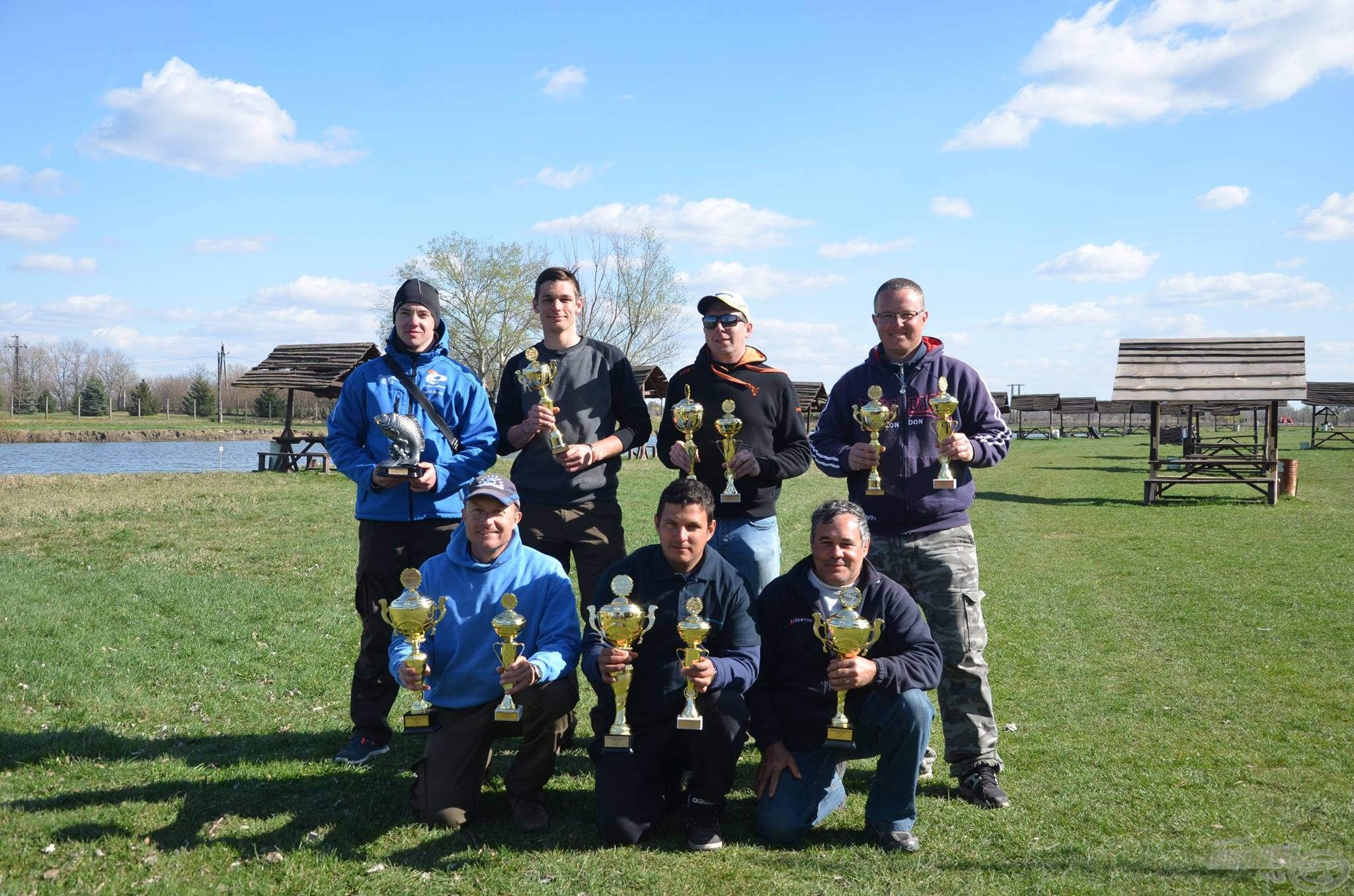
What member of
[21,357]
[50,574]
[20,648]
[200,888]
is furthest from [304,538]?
[21,357]

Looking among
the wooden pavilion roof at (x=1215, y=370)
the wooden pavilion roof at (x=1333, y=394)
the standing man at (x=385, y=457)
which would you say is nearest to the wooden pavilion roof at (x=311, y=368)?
the wooden pavilion roof at (x=1215, y=370)

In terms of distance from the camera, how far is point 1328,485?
23219 mm

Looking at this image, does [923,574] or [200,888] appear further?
[923,574]

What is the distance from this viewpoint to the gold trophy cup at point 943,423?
15.7ft

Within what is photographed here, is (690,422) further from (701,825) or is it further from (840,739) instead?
(701,825)

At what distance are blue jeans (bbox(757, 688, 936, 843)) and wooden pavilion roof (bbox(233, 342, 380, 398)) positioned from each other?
25.9 m

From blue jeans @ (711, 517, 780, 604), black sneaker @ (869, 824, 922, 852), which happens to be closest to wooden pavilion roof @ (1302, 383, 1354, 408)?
blue jeans @ (711, 517, 780, 604)

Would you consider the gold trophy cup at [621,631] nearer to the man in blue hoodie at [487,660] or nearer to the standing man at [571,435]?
the man in blue hoodie at [487,660]

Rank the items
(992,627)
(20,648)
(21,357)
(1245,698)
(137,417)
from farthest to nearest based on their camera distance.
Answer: (21,357) < (137,417) < (992,627) < (20,648) < (1245,698)

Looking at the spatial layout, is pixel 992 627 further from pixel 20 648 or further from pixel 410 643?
pixel 20 648

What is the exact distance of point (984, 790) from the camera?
4.67m

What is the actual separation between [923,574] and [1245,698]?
3312mm

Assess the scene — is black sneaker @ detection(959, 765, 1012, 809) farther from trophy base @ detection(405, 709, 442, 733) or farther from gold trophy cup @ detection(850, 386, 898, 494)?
trophy base @ detection(405, 709, 442, 733)

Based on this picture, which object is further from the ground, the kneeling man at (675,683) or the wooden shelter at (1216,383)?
the wooden shelter at (1216,383)
